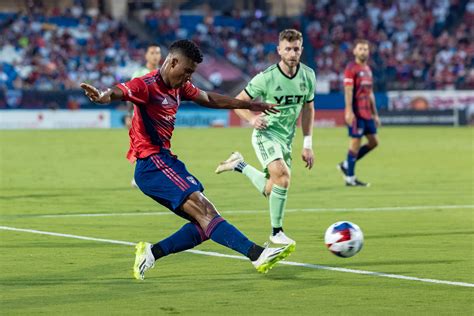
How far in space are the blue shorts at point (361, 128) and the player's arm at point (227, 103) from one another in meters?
11.2

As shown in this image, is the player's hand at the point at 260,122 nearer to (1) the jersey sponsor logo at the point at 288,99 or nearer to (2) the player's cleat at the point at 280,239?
(1) the jersey sponsor logo at the point at 288,99

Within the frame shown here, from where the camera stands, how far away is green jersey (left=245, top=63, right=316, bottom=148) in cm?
1226

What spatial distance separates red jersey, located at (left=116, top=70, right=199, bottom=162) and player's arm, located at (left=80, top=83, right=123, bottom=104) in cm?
36

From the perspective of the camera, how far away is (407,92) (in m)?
49.7

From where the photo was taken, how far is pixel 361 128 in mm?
20625

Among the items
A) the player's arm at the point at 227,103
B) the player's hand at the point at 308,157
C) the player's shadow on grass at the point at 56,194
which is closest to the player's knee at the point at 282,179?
the player's hand at the point at 308,157

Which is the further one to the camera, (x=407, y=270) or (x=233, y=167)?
(x=233, y=167)

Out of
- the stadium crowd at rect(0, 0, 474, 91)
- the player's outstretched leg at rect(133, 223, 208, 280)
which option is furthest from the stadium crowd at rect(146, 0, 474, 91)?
the player's outstretched leg at rect(133, 223, 208, 280)

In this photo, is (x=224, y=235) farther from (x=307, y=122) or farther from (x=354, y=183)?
(x=354, y=183)

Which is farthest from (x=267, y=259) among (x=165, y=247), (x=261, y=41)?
(x=261, y=41)

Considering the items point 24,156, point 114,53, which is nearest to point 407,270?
point 24,156

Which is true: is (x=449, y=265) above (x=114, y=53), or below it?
above

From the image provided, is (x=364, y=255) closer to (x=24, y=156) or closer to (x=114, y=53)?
(x=24, y=156)

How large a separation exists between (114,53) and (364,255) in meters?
42.8
